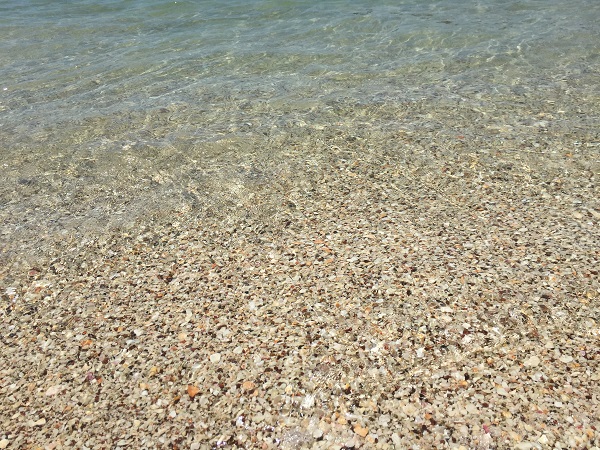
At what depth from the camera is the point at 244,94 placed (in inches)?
320

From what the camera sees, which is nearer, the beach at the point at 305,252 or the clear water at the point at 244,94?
the beach at the point at 305,252

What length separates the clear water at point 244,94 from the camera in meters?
5.86

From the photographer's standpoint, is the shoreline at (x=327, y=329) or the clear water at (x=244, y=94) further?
the clear water at (x=244, y=94)

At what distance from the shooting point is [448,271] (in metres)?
4.16

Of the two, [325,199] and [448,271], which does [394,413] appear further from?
[325,199]

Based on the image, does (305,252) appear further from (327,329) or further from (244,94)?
(244,94)

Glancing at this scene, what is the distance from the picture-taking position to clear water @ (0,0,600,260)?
586cm

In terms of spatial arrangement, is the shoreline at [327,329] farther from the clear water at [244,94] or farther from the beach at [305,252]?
the clear water at [244,94]

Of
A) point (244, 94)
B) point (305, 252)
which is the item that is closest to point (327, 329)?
point (305, 252)

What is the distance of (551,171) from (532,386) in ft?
9.96

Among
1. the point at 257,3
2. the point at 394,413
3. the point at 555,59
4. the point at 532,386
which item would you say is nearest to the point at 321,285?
the point at 394,413

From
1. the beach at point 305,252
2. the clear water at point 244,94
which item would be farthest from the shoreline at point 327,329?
the clear water at point 244,94

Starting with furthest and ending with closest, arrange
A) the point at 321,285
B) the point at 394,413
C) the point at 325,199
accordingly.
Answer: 1. the point at 325,199
2. the point at 321,285
3. the point at 394,413

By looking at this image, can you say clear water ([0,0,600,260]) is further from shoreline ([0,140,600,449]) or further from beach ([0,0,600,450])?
shoreline ([0,140,600,449])
